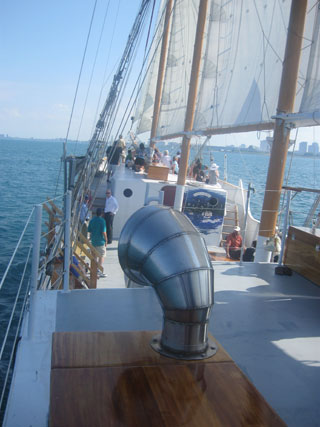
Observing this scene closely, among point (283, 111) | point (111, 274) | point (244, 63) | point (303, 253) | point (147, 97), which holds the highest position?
point (147, 97)

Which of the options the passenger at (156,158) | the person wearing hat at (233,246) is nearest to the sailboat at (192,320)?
the person wearing hat at (233,246)

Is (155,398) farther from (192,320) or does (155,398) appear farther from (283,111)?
(283,111)

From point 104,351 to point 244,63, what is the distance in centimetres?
828

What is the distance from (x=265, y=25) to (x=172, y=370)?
8079 millimetres

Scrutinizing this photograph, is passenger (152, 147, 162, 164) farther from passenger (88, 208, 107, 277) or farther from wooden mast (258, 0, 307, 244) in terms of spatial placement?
wooden mast (258, 0, 307, 244)

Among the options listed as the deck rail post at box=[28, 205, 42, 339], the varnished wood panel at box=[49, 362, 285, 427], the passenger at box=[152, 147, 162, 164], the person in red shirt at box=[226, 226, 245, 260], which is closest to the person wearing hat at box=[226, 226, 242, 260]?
the person in red shirt at box=[226, 226, 245, 260]

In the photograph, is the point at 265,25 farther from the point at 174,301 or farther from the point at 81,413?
the point at 81,413

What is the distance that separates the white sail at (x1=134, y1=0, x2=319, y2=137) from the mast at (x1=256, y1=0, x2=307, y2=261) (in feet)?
0.54

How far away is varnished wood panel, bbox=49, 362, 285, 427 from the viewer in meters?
1.80

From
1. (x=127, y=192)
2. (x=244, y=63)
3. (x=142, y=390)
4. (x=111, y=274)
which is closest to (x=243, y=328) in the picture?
(x=142, y=390)

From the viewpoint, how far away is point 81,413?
5.89ft

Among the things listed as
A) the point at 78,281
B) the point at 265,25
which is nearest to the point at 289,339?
the point at 78,281

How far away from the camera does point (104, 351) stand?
237cm

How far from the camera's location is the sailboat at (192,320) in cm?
197
